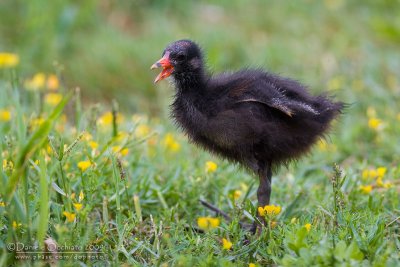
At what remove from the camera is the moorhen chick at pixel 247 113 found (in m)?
3.62

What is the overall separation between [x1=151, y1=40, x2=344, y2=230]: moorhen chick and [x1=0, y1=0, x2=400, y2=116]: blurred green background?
3134 millimetres

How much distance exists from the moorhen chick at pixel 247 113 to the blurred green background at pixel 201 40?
3134mm

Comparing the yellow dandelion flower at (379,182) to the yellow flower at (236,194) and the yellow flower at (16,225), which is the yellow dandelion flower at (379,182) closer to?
the yellow flower at (236,194)

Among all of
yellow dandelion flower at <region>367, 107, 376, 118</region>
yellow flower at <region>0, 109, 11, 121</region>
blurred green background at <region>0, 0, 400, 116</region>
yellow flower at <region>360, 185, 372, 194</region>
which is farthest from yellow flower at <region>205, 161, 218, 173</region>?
blurred green background at <region>0, 0, 400, 116</region>

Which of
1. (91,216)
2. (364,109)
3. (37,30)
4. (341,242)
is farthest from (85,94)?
(341,242)

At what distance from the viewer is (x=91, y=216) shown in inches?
150

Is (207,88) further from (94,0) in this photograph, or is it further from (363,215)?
(94,0)

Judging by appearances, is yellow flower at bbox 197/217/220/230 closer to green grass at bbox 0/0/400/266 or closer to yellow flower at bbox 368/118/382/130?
green grass at bbox 0/0/400/266

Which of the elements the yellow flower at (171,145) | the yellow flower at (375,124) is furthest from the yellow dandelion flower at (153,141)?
the yellow flower at (375,124)

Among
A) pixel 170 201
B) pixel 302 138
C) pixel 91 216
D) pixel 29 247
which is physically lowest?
pixel 29 247

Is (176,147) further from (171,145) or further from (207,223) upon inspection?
(207,223)

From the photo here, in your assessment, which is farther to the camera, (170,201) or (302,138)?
(170,201)

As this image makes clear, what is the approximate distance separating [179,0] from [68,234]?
6561 millimetres

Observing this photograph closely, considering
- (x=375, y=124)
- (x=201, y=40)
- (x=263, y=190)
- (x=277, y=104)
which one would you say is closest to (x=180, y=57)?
(x=277, y=104)
